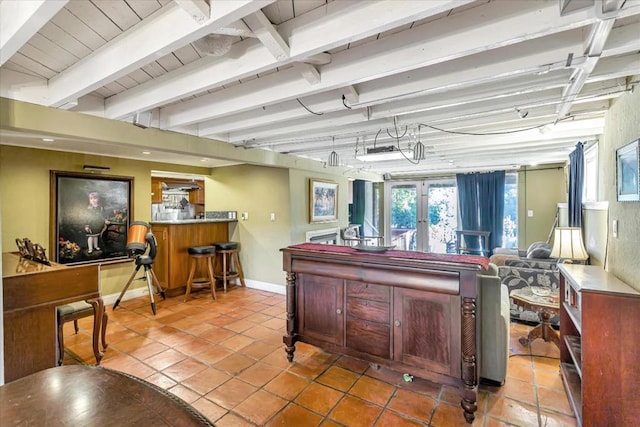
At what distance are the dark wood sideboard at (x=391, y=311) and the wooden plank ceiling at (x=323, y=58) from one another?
1245 mm

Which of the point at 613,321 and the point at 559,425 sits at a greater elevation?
the point at 613,321

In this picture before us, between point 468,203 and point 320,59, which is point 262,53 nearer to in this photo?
point 320,59

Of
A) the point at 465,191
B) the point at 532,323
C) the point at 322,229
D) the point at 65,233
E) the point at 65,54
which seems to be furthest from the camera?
the point at 465,191

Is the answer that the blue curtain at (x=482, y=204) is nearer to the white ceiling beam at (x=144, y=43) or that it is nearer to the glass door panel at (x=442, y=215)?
the glass door panel at (x=442, y=215)

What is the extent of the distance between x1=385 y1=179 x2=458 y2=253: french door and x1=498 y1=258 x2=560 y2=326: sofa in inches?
138

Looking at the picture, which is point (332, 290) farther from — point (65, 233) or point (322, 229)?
point (65, 233)

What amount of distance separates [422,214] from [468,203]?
3.58 feet


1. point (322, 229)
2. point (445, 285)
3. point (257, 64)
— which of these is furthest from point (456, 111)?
point (322, 229)

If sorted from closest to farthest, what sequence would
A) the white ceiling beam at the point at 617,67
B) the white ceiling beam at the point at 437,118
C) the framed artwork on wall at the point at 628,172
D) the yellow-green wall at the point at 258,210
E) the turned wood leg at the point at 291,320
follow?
1. the white ceiling beam at the point at 617,67
2. the framed artwork on wall at the point at 628,172
3. the white ceiling beam at the point at 437,118
4. the turned wood leg at the point at 291,320
5. the yellow-green wall at the point at 258,210

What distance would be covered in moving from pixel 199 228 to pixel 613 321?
16.0 feet

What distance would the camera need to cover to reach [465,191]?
671 centimetres

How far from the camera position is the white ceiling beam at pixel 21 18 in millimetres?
1200

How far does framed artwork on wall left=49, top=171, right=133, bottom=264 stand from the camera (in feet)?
12.4

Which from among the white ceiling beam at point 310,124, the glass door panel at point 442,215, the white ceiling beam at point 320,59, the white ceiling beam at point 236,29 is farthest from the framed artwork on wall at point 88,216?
the glass door panel at point 442,215
